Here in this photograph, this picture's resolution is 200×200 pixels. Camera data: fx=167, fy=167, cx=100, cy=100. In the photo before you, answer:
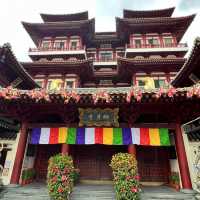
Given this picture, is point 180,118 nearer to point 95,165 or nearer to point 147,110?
point 147,110

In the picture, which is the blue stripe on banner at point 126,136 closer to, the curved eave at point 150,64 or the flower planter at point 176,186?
the flower planter at point 176,186

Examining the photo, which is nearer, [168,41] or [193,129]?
[193,129]

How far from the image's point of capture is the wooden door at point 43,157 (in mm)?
11961

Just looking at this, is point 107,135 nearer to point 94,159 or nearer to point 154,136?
point 154,136

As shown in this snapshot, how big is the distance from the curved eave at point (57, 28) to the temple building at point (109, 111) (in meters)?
0.24

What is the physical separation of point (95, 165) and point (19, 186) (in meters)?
5.11

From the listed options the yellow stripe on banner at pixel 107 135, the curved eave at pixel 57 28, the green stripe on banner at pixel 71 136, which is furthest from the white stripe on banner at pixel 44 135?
the curved eave at pixel 57 28

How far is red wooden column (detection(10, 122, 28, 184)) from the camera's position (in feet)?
29.0

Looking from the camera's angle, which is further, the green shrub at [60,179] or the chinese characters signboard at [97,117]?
the chinese characters signboard at [97,117]

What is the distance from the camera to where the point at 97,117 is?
943 cm

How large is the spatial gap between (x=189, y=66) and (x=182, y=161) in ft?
20.1

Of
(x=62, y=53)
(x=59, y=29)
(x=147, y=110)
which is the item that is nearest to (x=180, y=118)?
(x=147, y=110)

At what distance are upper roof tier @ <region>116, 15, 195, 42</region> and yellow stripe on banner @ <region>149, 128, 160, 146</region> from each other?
16.2 metres

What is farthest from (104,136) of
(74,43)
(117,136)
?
(74,43)
